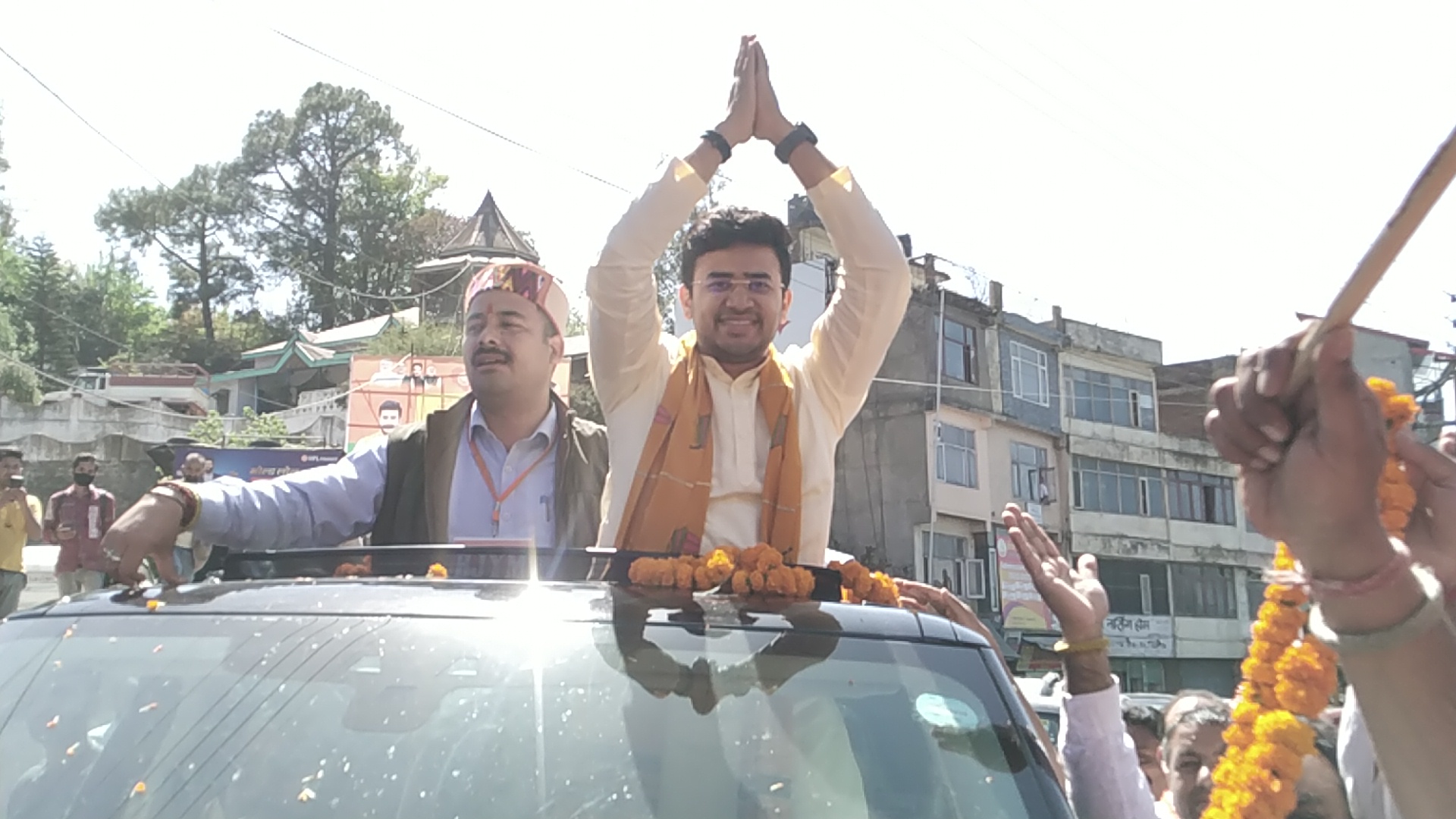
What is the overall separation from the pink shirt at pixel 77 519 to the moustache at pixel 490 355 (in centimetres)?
637

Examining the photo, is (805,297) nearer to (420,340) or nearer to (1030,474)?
(1030,474)

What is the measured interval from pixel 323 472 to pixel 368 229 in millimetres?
51417

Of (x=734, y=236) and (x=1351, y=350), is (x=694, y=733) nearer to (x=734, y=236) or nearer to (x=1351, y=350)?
(x=1351, y=350)

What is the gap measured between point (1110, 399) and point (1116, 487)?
8.59 ft

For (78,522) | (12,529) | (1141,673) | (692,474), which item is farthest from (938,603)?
(1141,673)

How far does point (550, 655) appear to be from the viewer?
2.14 meters

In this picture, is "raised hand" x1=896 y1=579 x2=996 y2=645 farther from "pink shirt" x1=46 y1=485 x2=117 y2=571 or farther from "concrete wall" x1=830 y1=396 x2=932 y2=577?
"concrete wall" x1=830 y1=396 x2=932 y2=577

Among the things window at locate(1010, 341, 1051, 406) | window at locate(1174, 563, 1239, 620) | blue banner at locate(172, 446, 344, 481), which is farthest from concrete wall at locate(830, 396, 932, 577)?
blue banner at locate(172, 446, 344, 481)

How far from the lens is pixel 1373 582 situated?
144 cm

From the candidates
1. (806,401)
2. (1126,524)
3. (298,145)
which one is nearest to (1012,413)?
(1126,524)

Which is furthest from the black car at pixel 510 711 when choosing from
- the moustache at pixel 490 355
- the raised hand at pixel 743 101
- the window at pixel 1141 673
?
the window at pixel 1141 673

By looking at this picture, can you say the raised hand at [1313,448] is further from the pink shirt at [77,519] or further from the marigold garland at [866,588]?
the pink shirt at [77,519]

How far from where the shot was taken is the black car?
1983 mm

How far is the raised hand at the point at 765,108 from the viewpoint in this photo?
3275 mm
